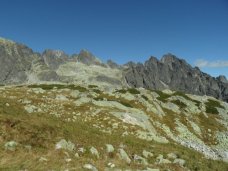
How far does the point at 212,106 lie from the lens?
264 ft

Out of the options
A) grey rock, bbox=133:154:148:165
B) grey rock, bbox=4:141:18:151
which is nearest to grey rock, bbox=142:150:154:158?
grey rock, bbox=133:154:148:165

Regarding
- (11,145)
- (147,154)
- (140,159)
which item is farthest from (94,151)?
(11,145)

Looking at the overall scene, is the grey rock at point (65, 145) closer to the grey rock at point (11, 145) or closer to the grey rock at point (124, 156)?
the grey rock at point (11, 145)

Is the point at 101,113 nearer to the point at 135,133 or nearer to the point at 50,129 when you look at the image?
the point at 135,133

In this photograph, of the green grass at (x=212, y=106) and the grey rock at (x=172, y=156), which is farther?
the green grass at (x=212, y=106)

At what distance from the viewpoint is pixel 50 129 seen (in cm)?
3088

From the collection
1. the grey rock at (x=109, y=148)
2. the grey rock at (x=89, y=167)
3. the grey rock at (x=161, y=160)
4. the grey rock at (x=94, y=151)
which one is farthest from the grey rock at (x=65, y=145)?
the grey rock at (x=161, y=160)

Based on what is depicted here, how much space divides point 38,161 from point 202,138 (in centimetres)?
3749

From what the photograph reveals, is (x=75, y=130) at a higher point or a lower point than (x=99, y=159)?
higher

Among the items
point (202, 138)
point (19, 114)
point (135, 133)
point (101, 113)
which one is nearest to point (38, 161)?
point (19, 114)

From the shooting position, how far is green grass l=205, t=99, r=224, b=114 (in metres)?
74.7

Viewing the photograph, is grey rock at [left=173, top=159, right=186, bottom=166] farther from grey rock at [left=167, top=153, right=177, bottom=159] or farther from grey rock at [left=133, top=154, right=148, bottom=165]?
grey rock at [left=133, top=154, right=148, bottom=165]

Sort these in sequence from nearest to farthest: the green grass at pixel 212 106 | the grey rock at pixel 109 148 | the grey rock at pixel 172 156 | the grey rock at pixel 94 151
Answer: the grey rock at pixel 94 151 < the grey rock at pixel 109 148 < the grey rock at pixel 172 156 < the green grass at pixel 212 106

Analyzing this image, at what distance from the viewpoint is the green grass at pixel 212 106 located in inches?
2940
